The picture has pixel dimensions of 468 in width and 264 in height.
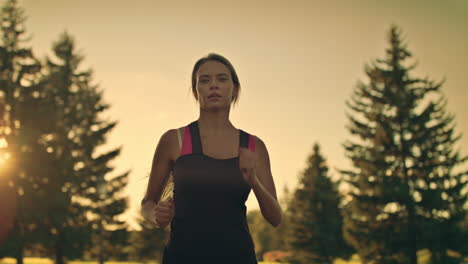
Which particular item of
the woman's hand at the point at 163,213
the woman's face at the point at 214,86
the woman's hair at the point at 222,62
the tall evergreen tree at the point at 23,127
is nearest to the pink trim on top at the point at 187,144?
the woman's face at the point at 214,86

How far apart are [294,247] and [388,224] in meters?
17.0

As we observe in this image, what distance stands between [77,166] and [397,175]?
20.3 metres

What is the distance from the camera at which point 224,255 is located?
2.89 meters

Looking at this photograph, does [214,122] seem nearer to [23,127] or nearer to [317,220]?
[23,127]

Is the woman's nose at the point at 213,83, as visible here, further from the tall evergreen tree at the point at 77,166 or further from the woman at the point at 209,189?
the tall evergreen tree at the point at 77,166

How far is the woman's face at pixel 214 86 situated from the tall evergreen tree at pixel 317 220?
40601 mm

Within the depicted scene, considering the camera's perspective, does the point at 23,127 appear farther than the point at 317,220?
No

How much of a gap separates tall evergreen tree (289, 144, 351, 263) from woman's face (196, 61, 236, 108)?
40601mm

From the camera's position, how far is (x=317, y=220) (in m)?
43.3

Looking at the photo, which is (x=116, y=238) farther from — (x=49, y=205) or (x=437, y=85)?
(x=437, y=85)

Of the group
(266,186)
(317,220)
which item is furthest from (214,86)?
(317,220)

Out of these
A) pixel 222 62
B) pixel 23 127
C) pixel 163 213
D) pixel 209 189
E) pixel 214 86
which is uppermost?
pixel 23 127

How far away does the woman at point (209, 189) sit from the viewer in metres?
2.89

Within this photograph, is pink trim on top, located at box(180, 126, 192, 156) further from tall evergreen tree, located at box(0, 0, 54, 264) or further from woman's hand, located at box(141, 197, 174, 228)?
tall evergreen tree, located at box(0, 0, 54, 264)
